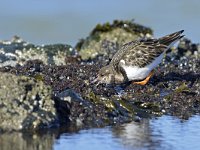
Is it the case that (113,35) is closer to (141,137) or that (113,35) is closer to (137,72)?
(137,72)

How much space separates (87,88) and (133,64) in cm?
108

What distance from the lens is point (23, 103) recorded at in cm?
748

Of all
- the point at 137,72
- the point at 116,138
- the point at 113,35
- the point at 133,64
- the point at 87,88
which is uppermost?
the point at 113,35

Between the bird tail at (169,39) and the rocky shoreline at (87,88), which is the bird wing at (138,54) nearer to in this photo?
the bird tail at (169,39)

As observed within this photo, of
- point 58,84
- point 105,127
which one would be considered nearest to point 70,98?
point 105,127

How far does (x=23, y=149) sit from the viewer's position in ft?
22.1

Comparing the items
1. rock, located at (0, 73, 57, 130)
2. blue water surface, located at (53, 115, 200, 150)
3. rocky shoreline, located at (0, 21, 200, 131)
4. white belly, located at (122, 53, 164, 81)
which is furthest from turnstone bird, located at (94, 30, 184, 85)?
rock, located at (0, 73, 57, 130)

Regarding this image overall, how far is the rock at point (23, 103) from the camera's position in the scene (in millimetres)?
7414

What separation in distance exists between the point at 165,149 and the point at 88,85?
2826mm

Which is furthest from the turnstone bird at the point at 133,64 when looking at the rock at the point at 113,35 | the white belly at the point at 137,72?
the rock at the point at 113,35

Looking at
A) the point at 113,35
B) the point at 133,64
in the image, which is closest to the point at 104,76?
the point at 133,64

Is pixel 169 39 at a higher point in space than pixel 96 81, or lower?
higher

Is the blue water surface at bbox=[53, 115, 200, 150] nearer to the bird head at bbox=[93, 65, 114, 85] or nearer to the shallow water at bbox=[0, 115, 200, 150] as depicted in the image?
the shallow water at bbox=[0, 115, 200, 150]

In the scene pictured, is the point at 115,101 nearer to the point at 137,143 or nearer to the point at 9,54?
the point at 137,143
